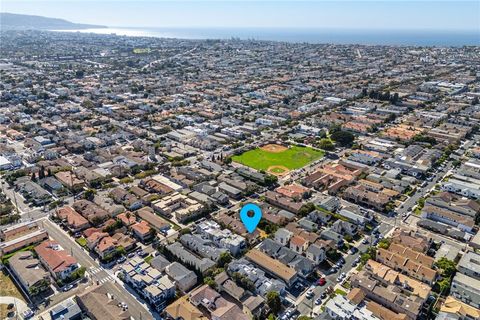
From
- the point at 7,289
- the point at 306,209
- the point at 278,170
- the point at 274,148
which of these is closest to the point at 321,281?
the point at 306,209

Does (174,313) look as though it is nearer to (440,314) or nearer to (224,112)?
(440,314)

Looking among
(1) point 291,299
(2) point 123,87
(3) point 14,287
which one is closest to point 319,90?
(2) point 123,87

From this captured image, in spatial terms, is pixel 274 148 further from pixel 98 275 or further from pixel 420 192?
pixel 98 275

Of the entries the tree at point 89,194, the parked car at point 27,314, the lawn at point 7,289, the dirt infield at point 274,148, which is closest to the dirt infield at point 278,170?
the dirt infield at point 274,148

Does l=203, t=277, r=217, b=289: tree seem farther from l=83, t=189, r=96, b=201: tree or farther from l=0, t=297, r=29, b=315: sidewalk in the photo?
l=83, t=189, r=96, b=201: tree

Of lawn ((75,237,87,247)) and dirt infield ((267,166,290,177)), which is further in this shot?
dirt infield ((267,166,290,177))


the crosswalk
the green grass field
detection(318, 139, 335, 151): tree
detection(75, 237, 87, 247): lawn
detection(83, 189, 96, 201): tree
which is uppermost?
detection(318, 139, 335, 151): tree

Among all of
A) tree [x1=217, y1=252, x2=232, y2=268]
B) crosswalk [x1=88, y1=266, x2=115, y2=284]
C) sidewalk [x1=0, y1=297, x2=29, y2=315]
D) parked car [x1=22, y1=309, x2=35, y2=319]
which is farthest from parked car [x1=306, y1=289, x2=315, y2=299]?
sidewalk [x1=0, y1=297, x2=29, y2=315]

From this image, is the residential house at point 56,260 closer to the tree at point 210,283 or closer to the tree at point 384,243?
the tree at point 210,283

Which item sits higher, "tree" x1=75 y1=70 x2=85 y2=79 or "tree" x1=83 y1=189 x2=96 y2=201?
"tree" x1=75 y1=70 x2=85 y2=79
